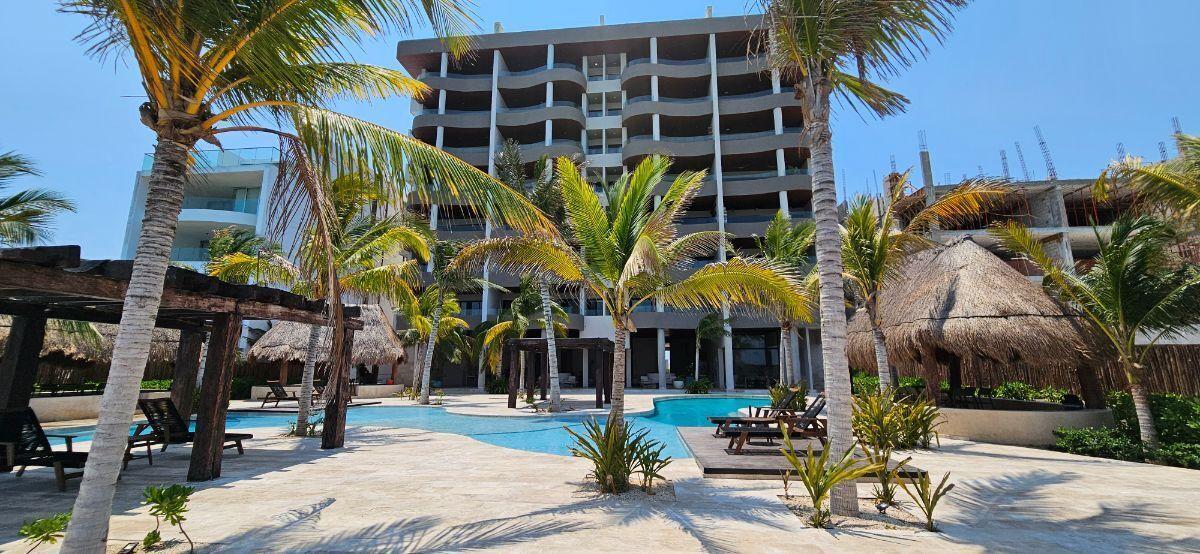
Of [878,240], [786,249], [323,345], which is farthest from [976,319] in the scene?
[323,345]

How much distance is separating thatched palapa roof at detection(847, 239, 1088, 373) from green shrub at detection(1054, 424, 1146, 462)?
1217 millimetres

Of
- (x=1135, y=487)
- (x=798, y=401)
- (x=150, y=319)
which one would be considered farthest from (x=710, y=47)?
(x=150, y=319)

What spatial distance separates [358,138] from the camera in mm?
4184

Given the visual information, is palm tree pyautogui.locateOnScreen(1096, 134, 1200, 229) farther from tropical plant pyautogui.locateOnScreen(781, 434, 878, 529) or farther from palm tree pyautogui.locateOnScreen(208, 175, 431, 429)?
palm tree pyautogui.locateOnScreen(208, 175, 431, 429)

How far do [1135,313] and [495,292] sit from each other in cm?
2563

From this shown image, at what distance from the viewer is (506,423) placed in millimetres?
13195

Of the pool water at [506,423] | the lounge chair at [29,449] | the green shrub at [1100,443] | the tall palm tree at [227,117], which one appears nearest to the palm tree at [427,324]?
the pool water at [506,423]

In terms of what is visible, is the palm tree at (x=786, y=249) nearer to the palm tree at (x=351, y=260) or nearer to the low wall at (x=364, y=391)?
the palm tree at (x=351, y=260)

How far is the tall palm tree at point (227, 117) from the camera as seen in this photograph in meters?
3.21

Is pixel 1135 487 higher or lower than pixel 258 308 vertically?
lower

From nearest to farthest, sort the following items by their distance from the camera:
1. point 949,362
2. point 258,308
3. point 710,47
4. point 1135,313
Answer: point 258,308, point 1135,313, point 949,362, point 710,47

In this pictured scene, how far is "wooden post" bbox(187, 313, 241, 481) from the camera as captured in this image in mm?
5945

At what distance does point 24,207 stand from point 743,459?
1578cm

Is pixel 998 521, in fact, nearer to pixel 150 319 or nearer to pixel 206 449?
pixel 150 319
